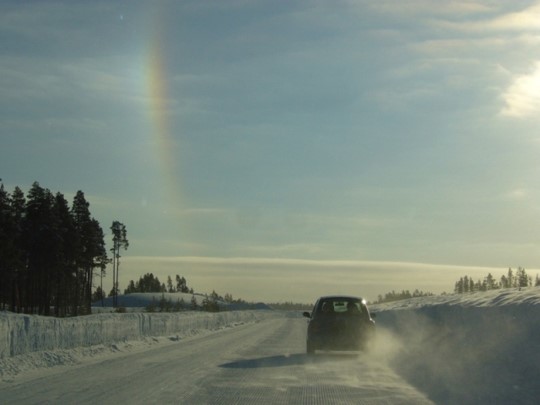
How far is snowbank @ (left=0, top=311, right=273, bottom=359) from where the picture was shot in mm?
18094

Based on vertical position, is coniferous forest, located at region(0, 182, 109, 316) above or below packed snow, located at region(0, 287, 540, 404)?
above

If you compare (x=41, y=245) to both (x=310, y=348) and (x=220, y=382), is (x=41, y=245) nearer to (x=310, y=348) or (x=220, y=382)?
(x=310, y=348)

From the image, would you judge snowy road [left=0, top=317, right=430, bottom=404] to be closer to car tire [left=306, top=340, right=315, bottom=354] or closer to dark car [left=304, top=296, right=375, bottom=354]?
dark car [left=304, top=296, right=375, bottom=354]

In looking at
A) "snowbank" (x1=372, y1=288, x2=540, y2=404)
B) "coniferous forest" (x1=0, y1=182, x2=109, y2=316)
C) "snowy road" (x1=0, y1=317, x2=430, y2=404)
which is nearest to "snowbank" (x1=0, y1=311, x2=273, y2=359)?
"snowy road" (x1=0, y1=317, x2=430, y2=404)

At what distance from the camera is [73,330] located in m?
22.4

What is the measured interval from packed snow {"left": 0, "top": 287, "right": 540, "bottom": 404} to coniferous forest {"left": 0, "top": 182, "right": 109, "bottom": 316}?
4695 cm

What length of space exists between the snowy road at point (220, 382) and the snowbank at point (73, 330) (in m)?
1.61

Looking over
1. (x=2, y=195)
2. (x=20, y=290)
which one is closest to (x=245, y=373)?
(x=2, y=195)

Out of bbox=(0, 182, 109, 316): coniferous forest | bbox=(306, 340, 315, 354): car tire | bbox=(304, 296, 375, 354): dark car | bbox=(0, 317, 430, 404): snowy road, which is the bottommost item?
bbox=(0, 317, 430, 404): snowy road

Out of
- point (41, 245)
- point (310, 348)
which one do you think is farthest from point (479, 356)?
point (41, 245)

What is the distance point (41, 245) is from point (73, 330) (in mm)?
60903

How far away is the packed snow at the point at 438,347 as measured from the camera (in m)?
12.9

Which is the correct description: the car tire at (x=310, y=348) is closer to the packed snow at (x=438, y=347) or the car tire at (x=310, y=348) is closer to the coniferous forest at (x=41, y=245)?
the packed snow at (x=438, y=347)

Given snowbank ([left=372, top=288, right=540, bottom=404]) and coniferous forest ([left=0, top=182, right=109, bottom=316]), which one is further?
coniferous forest ([left=0, top=182, right=109, bottom=316])
